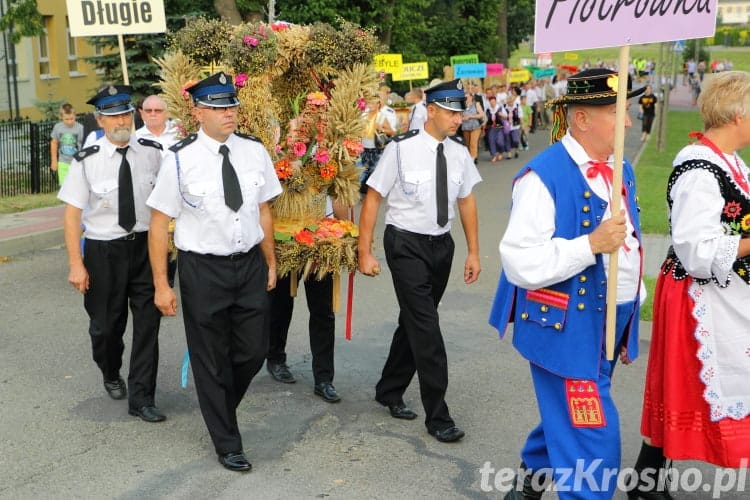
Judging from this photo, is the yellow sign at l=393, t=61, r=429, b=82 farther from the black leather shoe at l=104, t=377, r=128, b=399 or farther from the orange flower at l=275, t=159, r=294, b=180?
the black leather shoe at l=104, t=377, r=128, b=399

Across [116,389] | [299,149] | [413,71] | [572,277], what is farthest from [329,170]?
[413,71]

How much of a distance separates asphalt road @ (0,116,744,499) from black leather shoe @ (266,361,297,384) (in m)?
0.06

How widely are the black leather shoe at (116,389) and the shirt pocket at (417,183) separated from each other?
235cm

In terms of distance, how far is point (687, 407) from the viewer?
4.64m

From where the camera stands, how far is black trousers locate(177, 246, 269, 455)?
544cm

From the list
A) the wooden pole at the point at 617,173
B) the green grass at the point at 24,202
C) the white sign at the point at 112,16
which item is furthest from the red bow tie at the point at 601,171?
the green grass at the point at 24,202

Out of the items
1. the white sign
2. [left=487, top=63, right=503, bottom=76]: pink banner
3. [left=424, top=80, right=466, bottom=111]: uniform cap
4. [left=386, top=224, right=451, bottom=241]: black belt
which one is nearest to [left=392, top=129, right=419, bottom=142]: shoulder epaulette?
[left=424, top=80, right=466, bottom=111]: uniform cap

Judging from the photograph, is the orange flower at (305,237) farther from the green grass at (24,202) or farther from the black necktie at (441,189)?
the green grass at (24,202)

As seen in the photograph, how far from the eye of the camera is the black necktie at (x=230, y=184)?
5.40 m

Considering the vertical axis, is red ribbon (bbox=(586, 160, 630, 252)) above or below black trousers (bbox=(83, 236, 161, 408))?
above

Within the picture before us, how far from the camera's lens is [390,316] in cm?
881

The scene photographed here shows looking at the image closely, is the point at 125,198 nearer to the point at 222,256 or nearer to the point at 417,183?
the point at 222,256

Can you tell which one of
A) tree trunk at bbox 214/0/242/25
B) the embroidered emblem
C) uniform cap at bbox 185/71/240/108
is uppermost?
tree trunk at bbox 214/0/242/25

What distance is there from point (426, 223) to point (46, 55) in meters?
29.1
